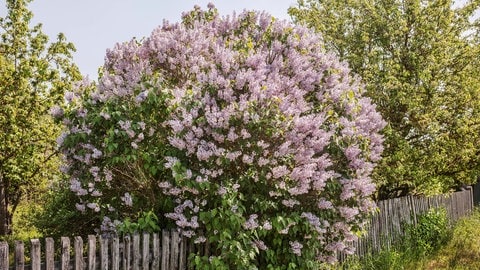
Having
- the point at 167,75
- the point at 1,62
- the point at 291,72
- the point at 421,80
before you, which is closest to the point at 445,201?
the point at 421,80

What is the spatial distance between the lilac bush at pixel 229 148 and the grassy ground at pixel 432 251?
234cm

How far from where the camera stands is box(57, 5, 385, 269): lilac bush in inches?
288

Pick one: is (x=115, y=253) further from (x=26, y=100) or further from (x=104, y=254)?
(x=26, y=100)

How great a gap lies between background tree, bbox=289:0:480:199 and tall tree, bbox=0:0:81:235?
24.7 ft

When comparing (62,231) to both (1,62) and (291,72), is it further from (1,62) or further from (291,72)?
(1,62)

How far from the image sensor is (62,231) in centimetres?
972

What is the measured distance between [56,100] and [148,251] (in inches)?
413

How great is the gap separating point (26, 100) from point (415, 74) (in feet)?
36.1

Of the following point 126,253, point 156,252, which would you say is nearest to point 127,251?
point 126,253

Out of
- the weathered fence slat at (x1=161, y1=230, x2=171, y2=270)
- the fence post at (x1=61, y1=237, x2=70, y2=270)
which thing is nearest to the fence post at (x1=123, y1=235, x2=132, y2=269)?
the weathered fence slat at (x1=161, y1=230, x2=171, y2=270)

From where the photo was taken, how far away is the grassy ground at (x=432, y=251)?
11066 millimetres

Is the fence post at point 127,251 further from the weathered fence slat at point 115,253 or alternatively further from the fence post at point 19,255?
the fence post at point 19,255

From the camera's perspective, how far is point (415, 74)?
583 inches

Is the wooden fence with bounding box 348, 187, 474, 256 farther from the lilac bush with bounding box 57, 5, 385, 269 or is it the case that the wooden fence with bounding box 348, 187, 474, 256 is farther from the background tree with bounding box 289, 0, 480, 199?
the lilac bush with bounding box 57, 5, 385, 269
